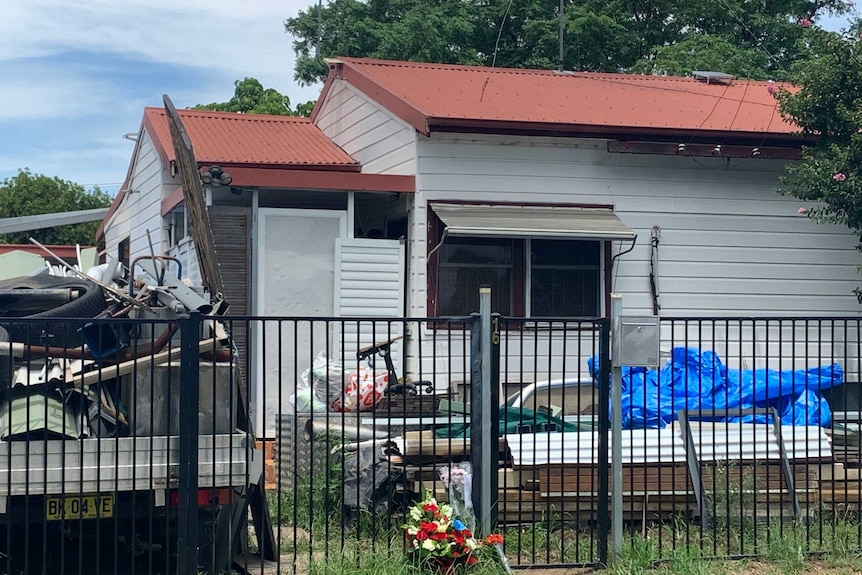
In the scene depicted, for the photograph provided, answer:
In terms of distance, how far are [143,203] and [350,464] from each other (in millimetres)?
9355

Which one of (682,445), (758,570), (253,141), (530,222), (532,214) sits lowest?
(758,570)

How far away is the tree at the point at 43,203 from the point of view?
40.7 meters

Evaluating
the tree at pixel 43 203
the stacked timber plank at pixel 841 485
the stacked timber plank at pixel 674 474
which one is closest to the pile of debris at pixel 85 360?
the stacked timber plank at pixel 674 474

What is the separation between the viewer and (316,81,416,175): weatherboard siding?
11.6 meters

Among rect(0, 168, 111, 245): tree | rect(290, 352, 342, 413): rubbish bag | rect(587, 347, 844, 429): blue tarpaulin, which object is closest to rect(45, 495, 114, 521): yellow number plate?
rect(290, 352, 342, 413): rubbish bag

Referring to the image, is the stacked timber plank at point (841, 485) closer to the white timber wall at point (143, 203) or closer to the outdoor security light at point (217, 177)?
the outdoor security light at point (217, 177)

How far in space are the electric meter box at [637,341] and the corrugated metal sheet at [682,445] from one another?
77 cm

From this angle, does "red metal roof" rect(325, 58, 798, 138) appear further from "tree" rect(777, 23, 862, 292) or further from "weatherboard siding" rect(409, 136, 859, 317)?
"tree" rect(777, 23, 862, 292)

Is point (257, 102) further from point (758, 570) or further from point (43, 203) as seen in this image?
point (758, 570)

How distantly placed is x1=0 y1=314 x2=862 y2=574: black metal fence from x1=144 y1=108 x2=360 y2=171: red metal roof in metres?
3.89

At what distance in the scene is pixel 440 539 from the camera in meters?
6.25

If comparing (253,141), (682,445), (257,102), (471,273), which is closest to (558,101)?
(471,273)

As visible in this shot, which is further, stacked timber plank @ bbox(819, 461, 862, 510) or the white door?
the white door

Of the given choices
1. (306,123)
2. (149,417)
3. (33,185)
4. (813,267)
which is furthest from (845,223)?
(33,185)
